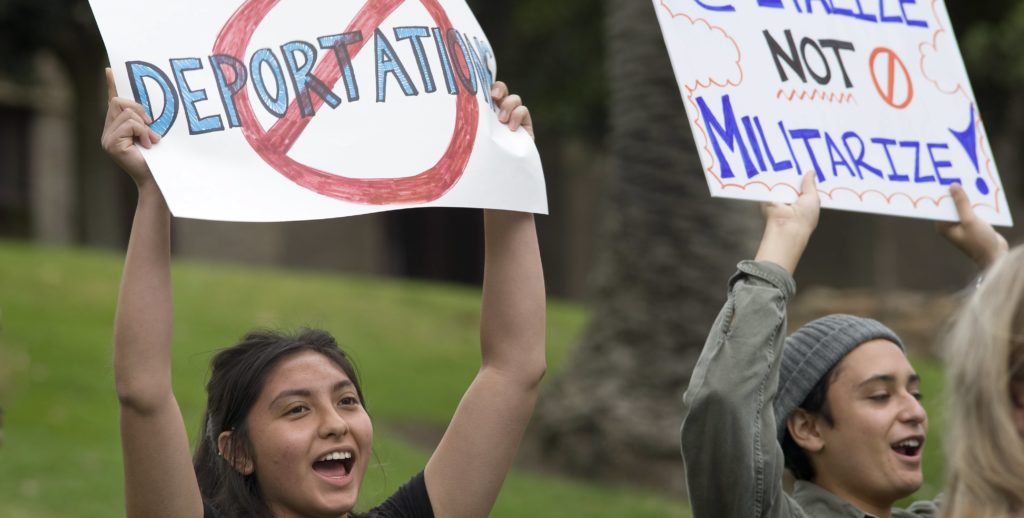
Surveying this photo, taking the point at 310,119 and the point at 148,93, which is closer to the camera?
the point at 148,93

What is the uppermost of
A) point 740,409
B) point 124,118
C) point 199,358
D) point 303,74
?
point 199,358

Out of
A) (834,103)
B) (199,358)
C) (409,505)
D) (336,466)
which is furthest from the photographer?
(199,358)

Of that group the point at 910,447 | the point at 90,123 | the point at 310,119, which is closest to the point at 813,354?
the point at 910,447

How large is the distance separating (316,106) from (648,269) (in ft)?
17.6

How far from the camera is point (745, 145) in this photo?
3.08 m

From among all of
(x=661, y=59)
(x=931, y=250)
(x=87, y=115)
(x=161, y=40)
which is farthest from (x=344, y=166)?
(x=931, y=250)

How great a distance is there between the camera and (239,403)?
287 cm

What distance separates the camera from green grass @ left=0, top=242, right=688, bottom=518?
7371 mm

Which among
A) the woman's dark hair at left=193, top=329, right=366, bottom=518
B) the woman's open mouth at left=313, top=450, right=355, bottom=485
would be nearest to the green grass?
the woman's dark hair at left=193, top=329, right=366, bottom=518

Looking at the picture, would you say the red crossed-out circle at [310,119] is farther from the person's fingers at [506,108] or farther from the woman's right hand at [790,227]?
the woman's right hand at [790,227]

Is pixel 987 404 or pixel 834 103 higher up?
pixel 834 103

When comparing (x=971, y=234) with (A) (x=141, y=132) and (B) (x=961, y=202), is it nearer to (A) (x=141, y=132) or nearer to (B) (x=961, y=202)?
(B) (x=961, y=202)

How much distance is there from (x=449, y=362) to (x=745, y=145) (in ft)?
28.1

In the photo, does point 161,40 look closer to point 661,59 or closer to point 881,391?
point 881,391
